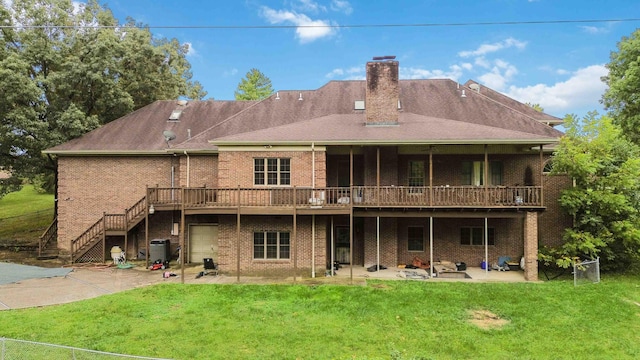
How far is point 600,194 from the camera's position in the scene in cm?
1292

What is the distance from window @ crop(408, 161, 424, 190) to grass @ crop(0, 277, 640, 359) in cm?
522

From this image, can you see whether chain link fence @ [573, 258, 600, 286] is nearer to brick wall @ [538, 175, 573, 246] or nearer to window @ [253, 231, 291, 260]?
brick wall @ [538, 175, 573, 246]

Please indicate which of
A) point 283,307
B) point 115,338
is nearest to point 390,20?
point 283,307

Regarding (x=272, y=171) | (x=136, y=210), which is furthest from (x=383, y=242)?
(x=136, y=210)

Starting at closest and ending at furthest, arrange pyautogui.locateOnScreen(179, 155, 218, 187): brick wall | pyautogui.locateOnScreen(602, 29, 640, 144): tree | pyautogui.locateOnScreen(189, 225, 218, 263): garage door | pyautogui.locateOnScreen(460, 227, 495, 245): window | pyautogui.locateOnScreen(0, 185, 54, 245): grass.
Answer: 1. pyautogui.locateOnScreen(460, 227, 495, 245): window
2. pyautogui.locateOnScreen(179, 155, 218, 187): brick wall
3. pyautogui.locateOnScreen(189, 225, 218, 263): garage door
4. pyautogui.locateOnScreen(0, 185, 54, 245): grass
5. pyautogui.locateOnScreen(602, 29, 640, 144): tree

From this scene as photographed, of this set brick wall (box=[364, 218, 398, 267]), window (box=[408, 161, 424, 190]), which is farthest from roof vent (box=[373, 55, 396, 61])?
brick wall (box=[364, 218, 398, 267])

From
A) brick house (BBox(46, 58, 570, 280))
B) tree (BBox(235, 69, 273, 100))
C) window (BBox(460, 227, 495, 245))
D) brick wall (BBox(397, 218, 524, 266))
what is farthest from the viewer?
tree (BBox(235, 69, 273, 100))

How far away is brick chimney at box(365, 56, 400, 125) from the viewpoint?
51.0ft

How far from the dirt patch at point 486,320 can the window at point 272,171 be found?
8297 mm

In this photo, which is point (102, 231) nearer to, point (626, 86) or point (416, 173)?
point (416, 173)

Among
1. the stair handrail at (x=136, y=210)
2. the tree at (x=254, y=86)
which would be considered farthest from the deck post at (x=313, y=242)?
the tree at (x=254, y=86)

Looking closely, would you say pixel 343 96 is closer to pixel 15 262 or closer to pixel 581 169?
pixel 581 169

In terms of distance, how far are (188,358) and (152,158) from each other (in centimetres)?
A: 1266

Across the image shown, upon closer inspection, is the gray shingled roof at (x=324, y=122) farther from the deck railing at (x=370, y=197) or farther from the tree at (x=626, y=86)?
the tree at (x=626, y=86)
